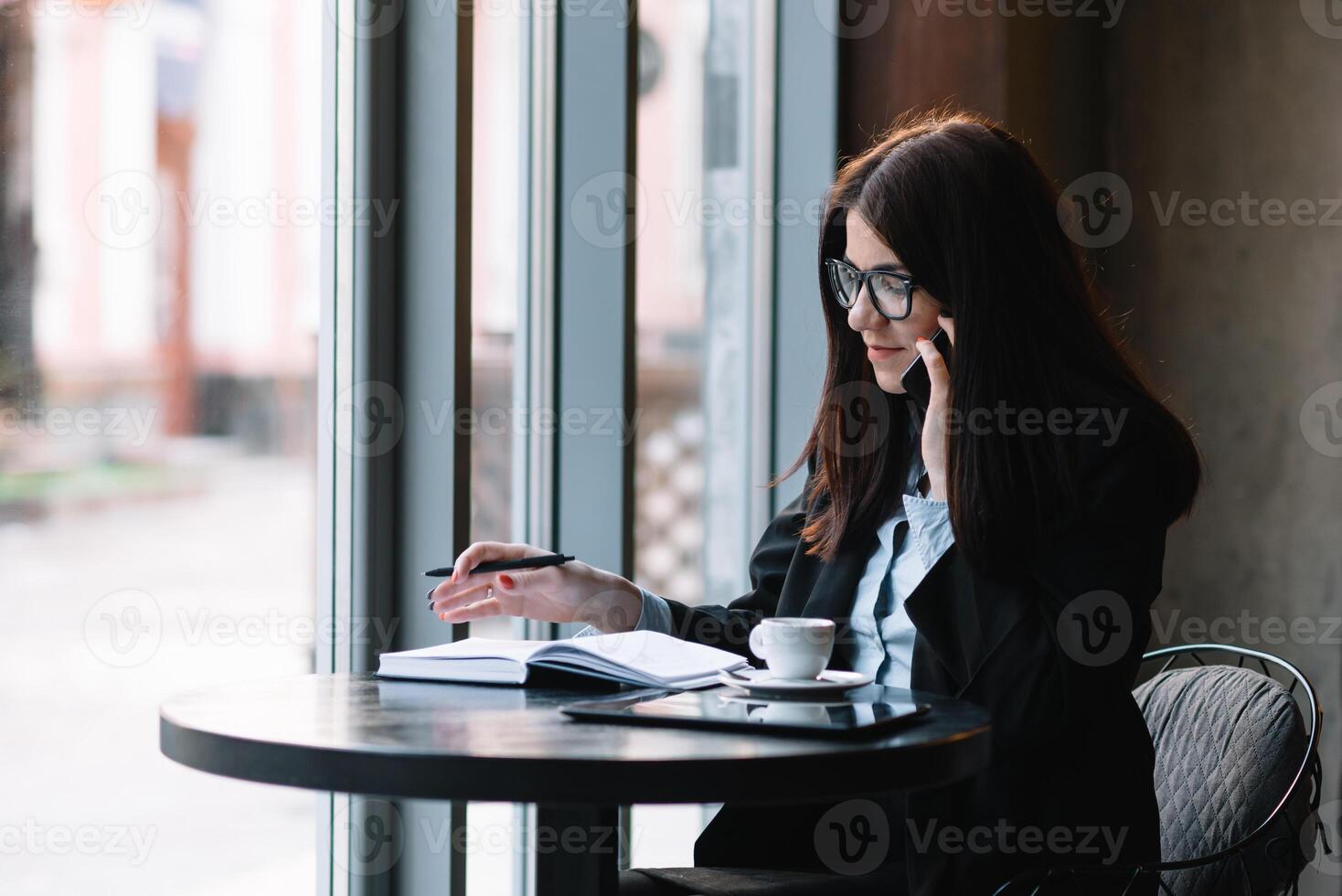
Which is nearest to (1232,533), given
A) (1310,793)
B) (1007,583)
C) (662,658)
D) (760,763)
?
(1310,793)

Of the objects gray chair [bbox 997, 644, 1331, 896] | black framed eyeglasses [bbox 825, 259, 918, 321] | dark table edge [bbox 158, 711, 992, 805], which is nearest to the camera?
dark table edge [bbox 158, 711, 992, 805]

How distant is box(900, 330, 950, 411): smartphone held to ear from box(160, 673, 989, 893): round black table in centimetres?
53

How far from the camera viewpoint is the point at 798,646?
1398 millimetres

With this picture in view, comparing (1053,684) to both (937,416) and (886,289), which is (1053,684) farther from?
(886,289)

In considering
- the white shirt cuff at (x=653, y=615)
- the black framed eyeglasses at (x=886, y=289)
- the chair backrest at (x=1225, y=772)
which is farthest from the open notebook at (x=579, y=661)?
the chair backrest at (x=1225, y=772)

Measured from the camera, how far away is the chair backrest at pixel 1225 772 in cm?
160

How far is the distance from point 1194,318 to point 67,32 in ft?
8.86

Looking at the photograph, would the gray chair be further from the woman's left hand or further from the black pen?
the black pen

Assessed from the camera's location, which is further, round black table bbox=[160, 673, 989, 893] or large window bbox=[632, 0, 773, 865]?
large window bbox=[632, 0, 773, 865]

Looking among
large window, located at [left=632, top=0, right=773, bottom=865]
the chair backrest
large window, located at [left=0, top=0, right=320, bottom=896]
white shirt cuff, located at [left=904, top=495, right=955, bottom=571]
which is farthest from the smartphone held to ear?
large window, located at [left=632, top=0, right=773, bottom=865]

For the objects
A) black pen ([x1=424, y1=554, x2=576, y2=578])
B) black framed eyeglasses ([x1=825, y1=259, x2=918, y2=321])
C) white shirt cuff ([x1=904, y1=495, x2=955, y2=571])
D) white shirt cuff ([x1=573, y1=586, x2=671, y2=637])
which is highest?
black framed eyeglasses ([x1=825, y1=259, x2=918, y2=321])

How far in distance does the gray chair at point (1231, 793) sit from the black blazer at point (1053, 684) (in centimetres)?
6

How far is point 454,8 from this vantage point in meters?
2.01

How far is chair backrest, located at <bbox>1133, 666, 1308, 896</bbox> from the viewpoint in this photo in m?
1.60
